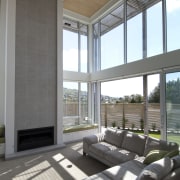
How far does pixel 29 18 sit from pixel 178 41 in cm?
423

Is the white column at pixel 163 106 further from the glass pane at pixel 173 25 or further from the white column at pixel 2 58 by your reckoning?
the white column at pixel 2 58

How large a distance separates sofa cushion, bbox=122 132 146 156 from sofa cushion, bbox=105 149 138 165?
13 cm

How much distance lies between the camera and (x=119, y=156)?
3.32 meters

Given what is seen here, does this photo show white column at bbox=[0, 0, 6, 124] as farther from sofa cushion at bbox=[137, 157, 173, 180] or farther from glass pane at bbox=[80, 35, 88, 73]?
sofa cushion at bbox=[137, 157, 173, 180]

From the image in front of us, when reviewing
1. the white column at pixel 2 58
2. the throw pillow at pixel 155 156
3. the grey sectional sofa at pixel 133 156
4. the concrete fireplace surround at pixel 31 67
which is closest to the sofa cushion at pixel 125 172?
the grey sectional sofa at pixel 133 156

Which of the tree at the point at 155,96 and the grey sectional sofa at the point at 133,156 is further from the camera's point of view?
the tree at the point at 155,96

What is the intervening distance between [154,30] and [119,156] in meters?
3.57

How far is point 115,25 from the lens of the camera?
6148 millimetres

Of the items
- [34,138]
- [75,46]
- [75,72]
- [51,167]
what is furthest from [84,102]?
[51,167]

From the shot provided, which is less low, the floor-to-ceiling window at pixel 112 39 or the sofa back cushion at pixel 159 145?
the floor-to-ceiling window at pixel 112 39

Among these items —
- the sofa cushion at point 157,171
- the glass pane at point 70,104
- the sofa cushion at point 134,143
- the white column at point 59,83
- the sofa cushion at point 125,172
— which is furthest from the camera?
the glass pane at point 70,104

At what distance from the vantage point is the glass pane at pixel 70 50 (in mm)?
6652

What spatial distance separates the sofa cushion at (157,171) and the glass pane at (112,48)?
13.1 ft

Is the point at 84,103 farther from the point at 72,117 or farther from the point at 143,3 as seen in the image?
the point at 143,3
